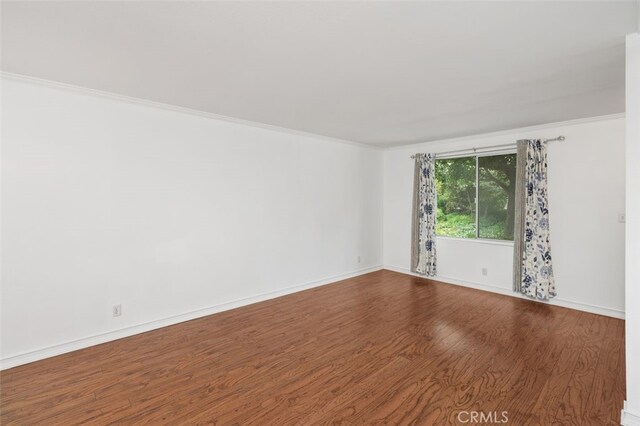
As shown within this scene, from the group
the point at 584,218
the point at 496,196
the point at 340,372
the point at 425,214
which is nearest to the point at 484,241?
the point at 496,196

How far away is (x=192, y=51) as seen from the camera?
7.07 ft

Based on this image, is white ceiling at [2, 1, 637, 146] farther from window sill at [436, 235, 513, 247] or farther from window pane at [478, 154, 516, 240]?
window sill at [436, 235, 513, 247]

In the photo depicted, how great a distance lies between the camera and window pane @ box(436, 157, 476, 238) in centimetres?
512

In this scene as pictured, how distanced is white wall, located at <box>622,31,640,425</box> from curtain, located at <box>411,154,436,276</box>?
342 centimetres

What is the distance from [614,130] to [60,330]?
633 cm

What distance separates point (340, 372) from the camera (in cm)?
254

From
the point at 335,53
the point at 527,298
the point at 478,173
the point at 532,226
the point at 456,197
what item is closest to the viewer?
the point at 335,53

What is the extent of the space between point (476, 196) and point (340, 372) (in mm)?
3806

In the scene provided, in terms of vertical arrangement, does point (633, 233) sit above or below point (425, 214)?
below

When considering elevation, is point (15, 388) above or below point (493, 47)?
below

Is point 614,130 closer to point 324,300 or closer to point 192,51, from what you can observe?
point 324,300

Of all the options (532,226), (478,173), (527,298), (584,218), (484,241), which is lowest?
(527,298)

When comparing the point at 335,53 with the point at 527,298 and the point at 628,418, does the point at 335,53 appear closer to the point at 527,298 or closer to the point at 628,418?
the point at 628,418

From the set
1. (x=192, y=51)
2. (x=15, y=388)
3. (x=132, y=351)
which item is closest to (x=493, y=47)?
(x=192, y=51)
